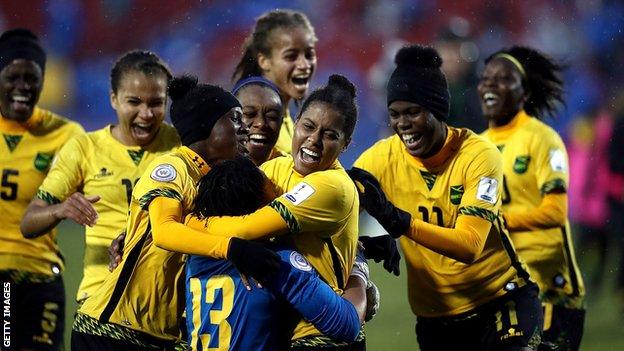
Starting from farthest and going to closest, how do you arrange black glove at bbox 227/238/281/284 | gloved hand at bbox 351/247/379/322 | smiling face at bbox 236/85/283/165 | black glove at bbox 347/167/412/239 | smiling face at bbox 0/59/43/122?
1. smiling face at bbox 0/59/43/122
2. smiling face at bbox 236/85/283/165
3. black glove at bbox 347/167/412/239
4. gloved hand at bbox 351/247/379/322
5. black glove at bbox 227/238/281/284

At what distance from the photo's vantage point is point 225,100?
5566 millimetres

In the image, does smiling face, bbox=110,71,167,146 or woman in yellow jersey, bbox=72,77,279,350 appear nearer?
woman in yellow jersey, bbox=72,77,279,350

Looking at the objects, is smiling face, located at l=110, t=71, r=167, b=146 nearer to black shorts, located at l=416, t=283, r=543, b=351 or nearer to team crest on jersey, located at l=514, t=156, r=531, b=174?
black shorts, located at l=416, t=283, r=543, b=351

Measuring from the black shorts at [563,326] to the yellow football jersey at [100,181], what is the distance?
2.81 m

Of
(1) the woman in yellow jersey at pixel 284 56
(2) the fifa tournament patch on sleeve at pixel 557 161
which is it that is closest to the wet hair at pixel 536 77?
(2) the fifa tournament patch on sleeve at pixel 557 161

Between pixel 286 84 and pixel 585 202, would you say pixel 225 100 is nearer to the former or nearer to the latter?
pixel 286 84

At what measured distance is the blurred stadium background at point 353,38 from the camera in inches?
739

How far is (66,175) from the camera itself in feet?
21.7

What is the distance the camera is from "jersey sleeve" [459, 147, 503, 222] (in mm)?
6074

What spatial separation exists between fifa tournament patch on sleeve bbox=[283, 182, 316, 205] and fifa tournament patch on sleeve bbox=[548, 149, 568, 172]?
10.9ft

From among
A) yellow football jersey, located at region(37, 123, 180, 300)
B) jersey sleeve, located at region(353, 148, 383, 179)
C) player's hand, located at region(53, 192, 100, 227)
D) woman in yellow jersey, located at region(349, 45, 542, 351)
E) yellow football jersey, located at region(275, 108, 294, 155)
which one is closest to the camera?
player's hand, located at region(53, 192, 100, 227)

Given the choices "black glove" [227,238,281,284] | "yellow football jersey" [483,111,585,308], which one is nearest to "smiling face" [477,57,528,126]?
"yellow football jersey" [483,111,585,308]

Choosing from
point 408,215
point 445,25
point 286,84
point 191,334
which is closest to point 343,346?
point 191,334

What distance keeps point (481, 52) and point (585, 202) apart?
2.50 meters
